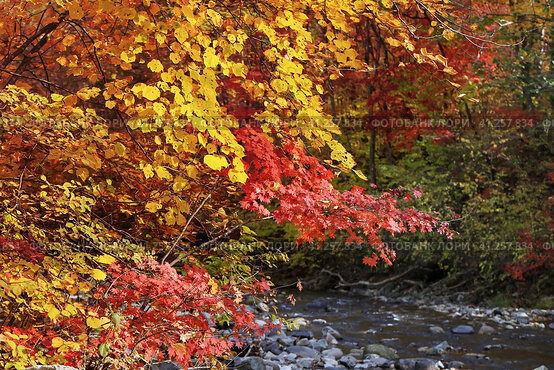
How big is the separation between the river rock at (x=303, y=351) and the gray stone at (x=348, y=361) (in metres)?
0.38

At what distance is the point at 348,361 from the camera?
785 centimetres

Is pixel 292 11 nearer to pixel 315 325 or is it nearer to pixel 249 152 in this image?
pixel 249 152

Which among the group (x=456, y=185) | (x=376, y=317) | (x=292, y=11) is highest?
(x=292, y=11)

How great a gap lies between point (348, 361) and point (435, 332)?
2661 millimetres

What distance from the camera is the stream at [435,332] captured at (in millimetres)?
8289

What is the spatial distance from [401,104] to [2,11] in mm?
11529

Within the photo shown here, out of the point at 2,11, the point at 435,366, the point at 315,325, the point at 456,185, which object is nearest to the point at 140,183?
the point at 2,11

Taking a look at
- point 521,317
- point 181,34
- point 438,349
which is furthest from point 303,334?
point 181,34

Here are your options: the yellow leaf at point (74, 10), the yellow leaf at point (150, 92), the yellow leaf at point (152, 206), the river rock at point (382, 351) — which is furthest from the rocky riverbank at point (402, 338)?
the yellow leaf at point (74, 10)

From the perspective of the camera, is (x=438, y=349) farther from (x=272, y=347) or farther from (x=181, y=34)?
(x=181, y=34)

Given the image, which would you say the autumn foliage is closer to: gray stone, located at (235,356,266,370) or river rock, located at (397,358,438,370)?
gray stone, located at (235,356,266,370)

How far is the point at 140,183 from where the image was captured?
4.87m

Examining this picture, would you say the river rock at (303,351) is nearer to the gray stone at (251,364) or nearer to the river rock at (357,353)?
the river rock at (357,353)

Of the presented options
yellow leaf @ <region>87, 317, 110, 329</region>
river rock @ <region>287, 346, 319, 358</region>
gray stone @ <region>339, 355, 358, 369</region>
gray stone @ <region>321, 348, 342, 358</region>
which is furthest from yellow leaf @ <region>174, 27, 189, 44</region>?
gray stone @ <region>321, 348, 342, 358</region>
